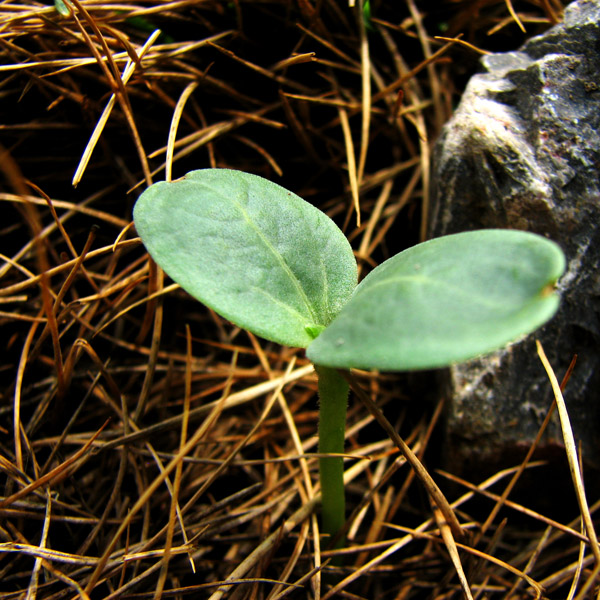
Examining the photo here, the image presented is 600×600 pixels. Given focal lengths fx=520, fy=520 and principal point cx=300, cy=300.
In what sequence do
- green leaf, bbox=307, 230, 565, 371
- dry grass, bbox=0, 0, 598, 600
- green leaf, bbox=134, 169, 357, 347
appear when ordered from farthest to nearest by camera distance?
1. dry grass, bbox=0, 0, 598, 600
2. green leaf, bbox=134, 169, 357, 347
3. green leaf, bbox=307, 230, 565, 371

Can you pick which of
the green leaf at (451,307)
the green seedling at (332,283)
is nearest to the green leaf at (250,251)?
the green seedling at (332,283)

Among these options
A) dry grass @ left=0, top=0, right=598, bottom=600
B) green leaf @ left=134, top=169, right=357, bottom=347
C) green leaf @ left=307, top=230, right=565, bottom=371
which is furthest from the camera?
dry grass @ left=0, top=0, right=598, bottom=600

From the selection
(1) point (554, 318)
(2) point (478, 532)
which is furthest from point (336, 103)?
(2) point (478, 532)

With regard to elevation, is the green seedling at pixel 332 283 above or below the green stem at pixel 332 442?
above

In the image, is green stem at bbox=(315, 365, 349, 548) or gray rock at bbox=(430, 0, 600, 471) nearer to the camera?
green stem at bbox=(315, 365, 349, 548)

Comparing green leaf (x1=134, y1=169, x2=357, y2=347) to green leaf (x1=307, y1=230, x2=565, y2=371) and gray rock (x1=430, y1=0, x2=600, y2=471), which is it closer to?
green leaf (x1=307, y1=230, x2=565, y2=371)

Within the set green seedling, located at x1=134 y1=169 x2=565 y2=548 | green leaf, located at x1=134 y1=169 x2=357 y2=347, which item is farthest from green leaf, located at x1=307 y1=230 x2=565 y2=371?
green leaf, located at x1=134 y1=169 x2=357 y2=347

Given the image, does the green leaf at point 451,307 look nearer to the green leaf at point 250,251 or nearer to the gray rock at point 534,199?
the green leaf at point 250,251

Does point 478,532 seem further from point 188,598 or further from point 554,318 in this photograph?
point 188,598
